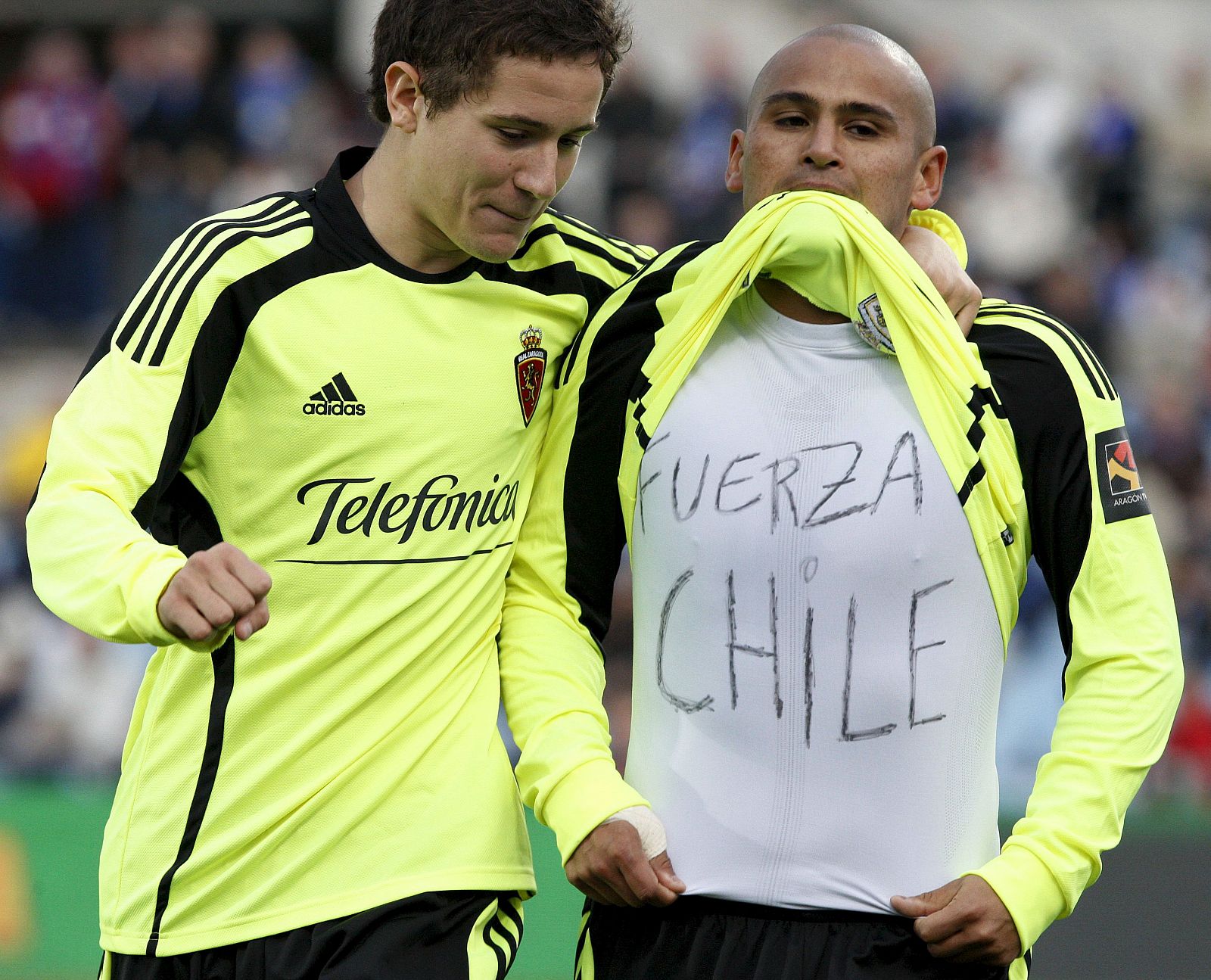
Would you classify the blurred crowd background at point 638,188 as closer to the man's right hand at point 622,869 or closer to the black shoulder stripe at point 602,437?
the black shoulder stripe at point 602,437

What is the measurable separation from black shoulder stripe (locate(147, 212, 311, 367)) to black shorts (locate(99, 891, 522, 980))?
3.30 feet

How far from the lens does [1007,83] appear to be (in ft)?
41.4

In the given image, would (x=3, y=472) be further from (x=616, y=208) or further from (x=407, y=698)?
(x=407, y=698)

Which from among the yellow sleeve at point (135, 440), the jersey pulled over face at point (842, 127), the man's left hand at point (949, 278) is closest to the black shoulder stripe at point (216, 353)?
the yellow sleeve at point (135, 440)

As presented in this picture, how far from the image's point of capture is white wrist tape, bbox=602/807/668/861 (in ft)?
9.58

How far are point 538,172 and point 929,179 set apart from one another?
72cm

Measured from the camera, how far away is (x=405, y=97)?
125 inches

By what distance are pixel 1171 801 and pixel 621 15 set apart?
5612 millimetres

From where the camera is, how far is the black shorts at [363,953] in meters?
2.98

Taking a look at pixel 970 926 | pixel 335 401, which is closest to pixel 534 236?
pixel 335 401

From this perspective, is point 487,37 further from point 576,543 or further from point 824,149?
point 576,543

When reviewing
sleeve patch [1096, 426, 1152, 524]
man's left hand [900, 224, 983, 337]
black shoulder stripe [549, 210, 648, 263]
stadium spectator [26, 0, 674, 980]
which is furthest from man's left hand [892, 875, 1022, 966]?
black shoulder stripe [549, 210, 648, 263]

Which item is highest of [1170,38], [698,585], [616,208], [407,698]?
[1170,38]

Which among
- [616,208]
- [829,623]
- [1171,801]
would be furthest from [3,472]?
[829,623]
